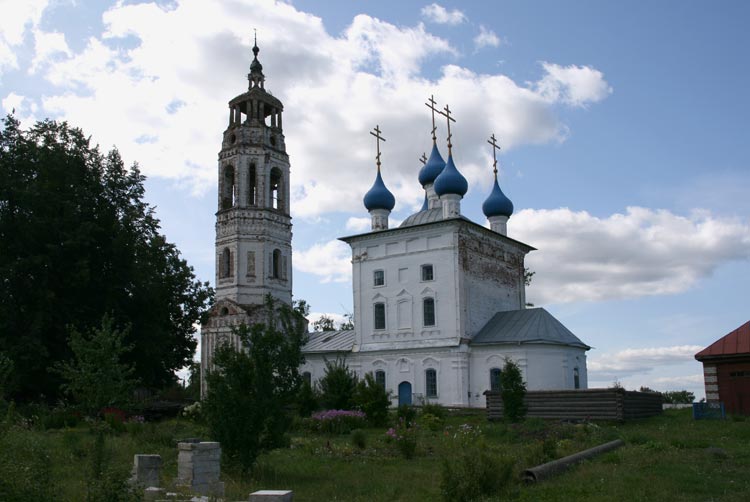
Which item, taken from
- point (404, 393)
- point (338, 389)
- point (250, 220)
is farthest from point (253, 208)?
point (338, 389)

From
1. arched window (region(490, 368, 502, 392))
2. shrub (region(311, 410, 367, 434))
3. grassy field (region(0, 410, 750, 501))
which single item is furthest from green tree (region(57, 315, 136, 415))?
arched window (region(490, 368, 502, 392))

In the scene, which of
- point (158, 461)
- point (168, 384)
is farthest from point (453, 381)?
point (158, 461)

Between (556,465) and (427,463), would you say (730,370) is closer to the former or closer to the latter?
(427,463)

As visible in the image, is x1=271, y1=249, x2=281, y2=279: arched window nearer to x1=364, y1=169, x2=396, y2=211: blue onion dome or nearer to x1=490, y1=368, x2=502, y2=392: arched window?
x1=364, y1=169, x2=396, y2=211: blue onion dome

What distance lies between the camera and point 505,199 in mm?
36312

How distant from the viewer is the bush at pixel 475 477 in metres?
10.1

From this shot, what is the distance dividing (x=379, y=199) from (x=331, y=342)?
7617 millimetres

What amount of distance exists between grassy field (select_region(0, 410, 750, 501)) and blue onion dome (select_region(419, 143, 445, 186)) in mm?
19393

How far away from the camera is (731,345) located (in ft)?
76.2

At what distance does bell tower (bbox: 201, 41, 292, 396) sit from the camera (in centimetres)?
Result: 4028

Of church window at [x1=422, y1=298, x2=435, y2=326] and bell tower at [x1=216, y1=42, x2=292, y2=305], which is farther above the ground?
bell tower at [x1=216, y1=42, x2=292, y2=305]

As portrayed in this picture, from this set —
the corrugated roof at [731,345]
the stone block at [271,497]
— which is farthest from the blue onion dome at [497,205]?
the stone block at [271,497]

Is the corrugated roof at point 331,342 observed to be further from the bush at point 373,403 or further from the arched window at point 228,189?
the bush at point 373,403

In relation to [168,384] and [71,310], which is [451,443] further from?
[168,384]
